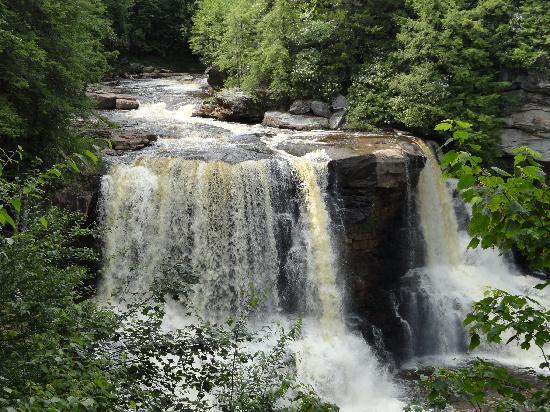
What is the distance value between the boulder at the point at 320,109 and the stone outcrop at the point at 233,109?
1.82 metres

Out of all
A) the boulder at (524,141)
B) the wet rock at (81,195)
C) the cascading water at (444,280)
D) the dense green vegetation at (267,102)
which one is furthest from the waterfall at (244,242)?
the boulder at (524,141)

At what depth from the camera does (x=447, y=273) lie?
13.9m

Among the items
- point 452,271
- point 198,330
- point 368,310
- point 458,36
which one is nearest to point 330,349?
point 368,310

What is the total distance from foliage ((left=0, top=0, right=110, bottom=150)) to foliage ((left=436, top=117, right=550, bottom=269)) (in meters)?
8.45

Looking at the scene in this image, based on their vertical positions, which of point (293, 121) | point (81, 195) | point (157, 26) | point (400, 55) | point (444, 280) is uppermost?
point (157, 26)

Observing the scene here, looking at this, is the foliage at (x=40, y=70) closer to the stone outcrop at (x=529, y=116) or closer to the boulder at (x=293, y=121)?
the boulder at (x=293, y=121)

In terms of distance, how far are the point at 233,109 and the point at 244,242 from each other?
705cm

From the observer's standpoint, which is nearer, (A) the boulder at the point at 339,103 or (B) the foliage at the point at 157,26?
(A) the boulder at the point at 339,103

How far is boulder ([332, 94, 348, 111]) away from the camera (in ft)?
57.2

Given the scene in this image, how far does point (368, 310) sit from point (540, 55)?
9.65 meters

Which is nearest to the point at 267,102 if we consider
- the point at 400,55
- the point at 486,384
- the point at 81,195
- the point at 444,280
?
the point at 400,55

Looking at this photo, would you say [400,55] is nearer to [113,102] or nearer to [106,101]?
[113,102]

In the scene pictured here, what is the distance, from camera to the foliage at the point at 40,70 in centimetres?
945

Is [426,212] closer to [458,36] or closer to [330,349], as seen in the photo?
[330,349]
